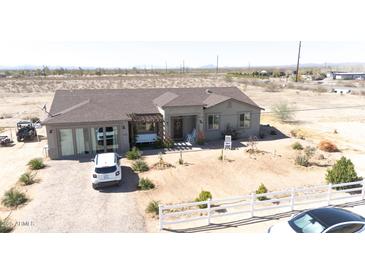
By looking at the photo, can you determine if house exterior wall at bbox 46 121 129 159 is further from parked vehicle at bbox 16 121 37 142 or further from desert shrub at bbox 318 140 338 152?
desert shrub at bbox 318 140 338 152

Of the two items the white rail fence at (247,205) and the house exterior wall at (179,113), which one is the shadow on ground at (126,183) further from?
the house exterior wall at (179,113)

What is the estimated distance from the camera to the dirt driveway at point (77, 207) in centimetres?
1116

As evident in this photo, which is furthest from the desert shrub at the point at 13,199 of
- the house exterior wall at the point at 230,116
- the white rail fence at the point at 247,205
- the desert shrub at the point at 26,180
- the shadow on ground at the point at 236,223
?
the house exterior wall at the point at 230,116

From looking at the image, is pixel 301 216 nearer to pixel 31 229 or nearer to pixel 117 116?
pixel 31 229

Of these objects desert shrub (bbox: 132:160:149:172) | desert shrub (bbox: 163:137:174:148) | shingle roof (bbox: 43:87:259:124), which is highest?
shingle roof (bbox: 43:87:259:124)

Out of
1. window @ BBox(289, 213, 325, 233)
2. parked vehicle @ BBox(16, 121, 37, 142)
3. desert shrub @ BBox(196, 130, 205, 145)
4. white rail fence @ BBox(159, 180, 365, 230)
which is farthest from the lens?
parked vehicle @ BBox(16, 121, 37, 142)

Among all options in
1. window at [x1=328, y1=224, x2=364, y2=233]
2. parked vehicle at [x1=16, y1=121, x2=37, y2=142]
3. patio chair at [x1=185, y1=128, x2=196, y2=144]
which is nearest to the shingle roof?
patio chair at [x1=185, y1=128, x2=196, y2=144]

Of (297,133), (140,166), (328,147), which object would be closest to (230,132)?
(297,133)

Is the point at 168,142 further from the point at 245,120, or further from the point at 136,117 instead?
the point at 245,120

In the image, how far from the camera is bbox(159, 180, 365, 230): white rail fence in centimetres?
1095

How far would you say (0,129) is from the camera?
27672mm

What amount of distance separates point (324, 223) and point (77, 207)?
9.62 meters

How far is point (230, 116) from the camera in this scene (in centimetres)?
2366

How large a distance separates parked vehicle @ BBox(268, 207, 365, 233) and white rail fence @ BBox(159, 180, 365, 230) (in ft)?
5.61
